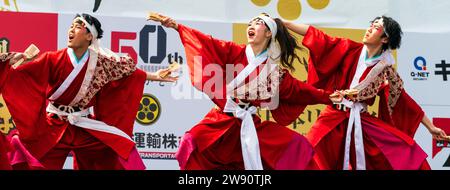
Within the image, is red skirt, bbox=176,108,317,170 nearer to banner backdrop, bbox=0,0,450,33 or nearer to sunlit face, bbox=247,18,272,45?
sunlit face, bbox=247,18,272,45

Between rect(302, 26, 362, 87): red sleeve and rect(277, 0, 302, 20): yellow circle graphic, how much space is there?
2.86 feet

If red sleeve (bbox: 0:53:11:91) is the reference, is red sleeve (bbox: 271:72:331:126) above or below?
below

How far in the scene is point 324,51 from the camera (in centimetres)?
663

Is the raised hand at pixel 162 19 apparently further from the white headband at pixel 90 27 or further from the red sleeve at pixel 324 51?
the red sleeve at pixel 324 51

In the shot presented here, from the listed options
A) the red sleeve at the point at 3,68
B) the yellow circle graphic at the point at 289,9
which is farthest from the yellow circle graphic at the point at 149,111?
the red sleeve at the point at 3,68

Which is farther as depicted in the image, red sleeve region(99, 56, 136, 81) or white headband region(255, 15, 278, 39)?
white headband region(255, 15, 278, 39)

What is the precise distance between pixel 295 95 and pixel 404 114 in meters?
0.71

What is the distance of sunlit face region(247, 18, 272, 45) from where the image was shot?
6441mm

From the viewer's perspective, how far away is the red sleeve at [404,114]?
22.2 ft

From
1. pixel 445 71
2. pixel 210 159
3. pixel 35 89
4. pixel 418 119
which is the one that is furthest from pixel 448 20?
pixel 35 89

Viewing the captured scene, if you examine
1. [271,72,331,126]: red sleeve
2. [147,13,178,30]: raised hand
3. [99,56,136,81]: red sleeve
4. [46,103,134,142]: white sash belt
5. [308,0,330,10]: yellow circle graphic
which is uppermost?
[308,0,330,10]: yellow circle graphic

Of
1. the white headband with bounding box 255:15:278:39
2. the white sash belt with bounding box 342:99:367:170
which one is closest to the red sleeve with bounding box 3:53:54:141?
the white headband with bounding box 255:15:278:39

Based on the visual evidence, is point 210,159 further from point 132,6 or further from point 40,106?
point 132,6

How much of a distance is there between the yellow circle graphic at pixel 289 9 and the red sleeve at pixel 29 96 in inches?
75.4
